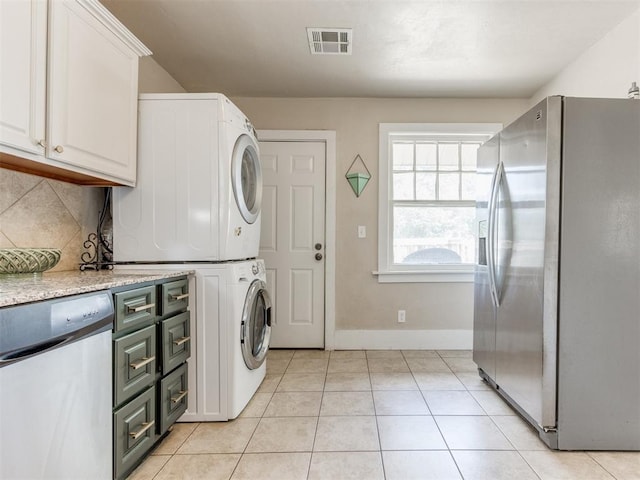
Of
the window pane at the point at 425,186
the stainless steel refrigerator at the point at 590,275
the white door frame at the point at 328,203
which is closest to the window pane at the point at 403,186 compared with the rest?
the window pane at the point at 425,186

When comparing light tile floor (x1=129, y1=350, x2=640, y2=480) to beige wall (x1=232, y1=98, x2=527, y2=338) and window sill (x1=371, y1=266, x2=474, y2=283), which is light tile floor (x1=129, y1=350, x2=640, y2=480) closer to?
beige wall (x1=232, y1=98, x2=527, y2=338)

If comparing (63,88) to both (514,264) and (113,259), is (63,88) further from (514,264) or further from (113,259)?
(514,264)

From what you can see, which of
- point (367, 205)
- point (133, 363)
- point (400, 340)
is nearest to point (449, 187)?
point (367, 205)

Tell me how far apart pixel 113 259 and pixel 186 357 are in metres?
0.73

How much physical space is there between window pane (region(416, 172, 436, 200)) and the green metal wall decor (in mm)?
524

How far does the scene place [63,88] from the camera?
145cm

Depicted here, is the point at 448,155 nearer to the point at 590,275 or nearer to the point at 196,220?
the point at 590,275

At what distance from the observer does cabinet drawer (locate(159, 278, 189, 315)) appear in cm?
173

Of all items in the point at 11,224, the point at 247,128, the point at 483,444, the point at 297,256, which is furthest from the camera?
the point at 297,256

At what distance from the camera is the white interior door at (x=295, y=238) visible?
339 cm

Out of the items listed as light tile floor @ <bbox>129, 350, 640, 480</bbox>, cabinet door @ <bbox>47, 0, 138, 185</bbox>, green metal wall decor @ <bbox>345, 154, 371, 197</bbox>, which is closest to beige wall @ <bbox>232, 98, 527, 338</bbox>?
green metal wall decor @ <bbox>345, 154, 371, 197</bbox>

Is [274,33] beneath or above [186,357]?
above

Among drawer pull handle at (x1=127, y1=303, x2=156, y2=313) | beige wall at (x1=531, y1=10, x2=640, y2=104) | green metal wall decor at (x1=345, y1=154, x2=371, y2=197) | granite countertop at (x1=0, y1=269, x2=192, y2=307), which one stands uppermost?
beige wall at (x1=531, y1=10, x2=640, y2=104)

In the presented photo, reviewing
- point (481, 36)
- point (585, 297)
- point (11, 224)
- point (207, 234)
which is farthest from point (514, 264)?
point (11, 224)
